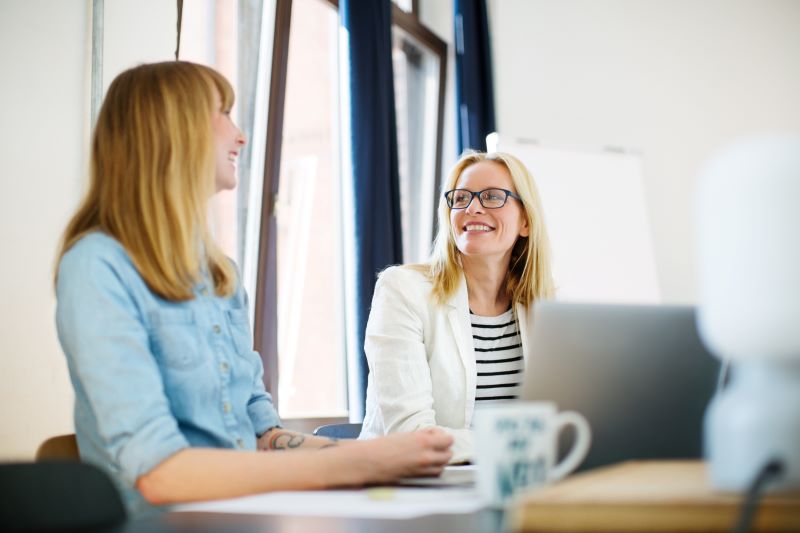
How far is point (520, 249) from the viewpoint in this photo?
93.9 inches

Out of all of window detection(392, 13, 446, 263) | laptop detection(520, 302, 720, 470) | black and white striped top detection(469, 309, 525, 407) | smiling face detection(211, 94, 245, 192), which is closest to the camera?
laptop detection(520, 302, 720, 470)

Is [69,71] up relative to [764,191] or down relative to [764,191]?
up

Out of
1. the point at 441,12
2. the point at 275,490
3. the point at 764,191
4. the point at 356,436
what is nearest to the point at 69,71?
the point at 356,436

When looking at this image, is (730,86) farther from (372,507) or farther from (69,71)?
(372,507)

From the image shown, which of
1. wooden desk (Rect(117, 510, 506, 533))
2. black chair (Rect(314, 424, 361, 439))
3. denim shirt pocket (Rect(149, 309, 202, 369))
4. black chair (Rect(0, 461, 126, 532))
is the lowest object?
black chair (Rect(314, 424, 361, 439))

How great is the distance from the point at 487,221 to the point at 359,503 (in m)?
1.41

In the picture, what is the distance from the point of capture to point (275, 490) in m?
1.05

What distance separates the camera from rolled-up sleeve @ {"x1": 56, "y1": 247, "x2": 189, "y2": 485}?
3.41 ft

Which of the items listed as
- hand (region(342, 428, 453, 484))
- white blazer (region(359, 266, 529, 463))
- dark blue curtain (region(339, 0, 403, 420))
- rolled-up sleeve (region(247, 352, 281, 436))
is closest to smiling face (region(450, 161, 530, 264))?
white blazer (region(359, 266, 529, 463))

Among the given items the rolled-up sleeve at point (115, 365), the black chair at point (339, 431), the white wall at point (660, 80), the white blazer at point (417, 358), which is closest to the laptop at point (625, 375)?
the rolled-up sleeve at point (115, 365)

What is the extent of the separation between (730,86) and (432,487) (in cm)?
427

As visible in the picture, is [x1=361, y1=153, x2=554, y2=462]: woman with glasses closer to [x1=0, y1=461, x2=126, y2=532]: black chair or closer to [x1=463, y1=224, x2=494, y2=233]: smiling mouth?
[x1=463, y1=224, x2=494, y2=233]: smiling mouth

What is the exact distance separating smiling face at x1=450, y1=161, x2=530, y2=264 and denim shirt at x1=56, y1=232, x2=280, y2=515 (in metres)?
0.92

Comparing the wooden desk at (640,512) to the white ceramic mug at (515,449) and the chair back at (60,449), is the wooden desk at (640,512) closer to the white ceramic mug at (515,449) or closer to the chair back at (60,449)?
the white ceramic mug at (515,449)
